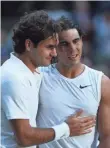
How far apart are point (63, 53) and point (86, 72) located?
220 mm

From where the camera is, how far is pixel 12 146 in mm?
3738

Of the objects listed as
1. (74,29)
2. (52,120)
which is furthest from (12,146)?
(74,29)

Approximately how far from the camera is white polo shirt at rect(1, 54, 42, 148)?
3.57 metres

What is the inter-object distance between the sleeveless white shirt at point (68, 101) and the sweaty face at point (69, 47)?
0.15 metres

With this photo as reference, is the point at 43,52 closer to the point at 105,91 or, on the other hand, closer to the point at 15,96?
the point at 15,96

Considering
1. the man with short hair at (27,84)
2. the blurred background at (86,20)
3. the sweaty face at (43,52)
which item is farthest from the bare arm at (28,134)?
the blurred background at (86,20)

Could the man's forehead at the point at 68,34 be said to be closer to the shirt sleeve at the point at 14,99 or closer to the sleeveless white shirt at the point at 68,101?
the sleeveless white shirt at the point at 68,101

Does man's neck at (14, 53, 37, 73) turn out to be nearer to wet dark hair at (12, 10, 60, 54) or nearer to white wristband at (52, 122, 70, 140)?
wet dark hair at (12, 10, 60, 54)

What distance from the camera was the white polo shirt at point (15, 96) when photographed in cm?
357

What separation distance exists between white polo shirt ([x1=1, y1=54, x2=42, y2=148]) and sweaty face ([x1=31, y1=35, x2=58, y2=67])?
0.09m

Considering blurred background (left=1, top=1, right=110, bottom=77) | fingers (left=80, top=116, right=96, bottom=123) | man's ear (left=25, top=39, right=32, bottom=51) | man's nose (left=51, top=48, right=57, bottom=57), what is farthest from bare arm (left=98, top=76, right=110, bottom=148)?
blurred background (left=1, top=1, right=110, bottom=77)

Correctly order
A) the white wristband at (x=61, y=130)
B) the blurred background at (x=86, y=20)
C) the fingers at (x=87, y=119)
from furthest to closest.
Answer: the blurred background at (x=86, y=20) < the fingers at (x=87, y=119) < the white wristband at (x=61, y=130)

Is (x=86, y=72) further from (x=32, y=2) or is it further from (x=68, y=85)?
(x=32, y=2)

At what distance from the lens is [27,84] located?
3648mm
